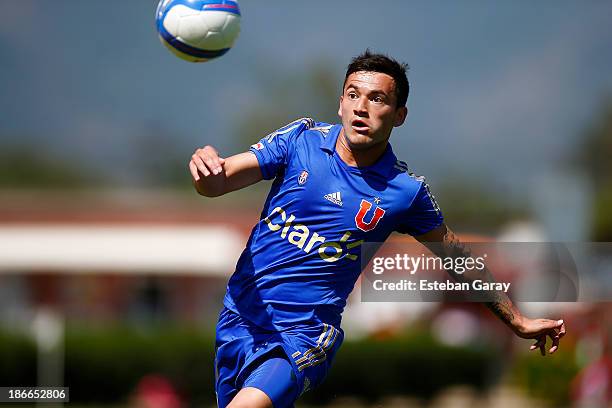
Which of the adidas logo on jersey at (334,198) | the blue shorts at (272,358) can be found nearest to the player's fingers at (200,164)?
the adidas logo on jersey at (334,198)

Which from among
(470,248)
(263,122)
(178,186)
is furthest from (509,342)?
(178,186)

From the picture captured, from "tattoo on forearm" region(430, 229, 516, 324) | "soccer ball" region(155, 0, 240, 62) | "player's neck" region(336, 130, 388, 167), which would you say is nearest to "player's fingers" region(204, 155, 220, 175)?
"player's neck" region(336, 130, 388, 167)

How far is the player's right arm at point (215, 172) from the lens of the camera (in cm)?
599

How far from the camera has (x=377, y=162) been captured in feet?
21.8

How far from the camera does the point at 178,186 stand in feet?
341

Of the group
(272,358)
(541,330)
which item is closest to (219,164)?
(272,358)

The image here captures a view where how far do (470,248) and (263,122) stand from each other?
91126 millimetres

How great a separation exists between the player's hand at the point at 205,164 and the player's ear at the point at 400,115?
118 centimetres

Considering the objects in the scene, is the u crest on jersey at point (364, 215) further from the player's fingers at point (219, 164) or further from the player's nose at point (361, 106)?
the player's fingers at point (219, 164)

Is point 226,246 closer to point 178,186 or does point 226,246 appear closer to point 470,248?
point 470,248

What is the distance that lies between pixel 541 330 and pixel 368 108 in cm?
181

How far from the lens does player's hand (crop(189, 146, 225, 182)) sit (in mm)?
5984

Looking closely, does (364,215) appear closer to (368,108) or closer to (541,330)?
(368,108)

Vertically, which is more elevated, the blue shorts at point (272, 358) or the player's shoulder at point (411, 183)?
the player's shoulder at point (411, 183)
